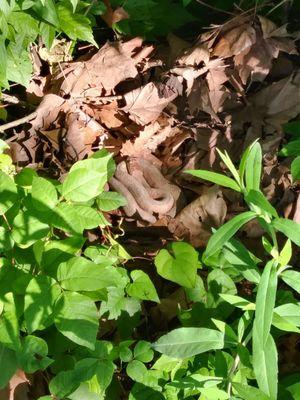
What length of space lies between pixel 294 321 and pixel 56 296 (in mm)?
657

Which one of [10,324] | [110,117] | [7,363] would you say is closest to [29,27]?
[110,117]

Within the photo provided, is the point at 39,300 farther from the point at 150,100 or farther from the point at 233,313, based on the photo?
the point at 150,100

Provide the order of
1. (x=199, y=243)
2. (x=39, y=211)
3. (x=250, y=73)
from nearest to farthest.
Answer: (x=39, y=211) → (x=199, y=243) → (x=250, y=73)

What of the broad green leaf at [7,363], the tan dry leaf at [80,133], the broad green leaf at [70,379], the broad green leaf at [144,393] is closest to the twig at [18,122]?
the tan dry leaf at [80,133]

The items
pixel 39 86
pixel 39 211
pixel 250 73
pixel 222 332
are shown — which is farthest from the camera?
pixel 39 86

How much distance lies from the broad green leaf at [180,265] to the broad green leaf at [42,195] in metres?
0.45

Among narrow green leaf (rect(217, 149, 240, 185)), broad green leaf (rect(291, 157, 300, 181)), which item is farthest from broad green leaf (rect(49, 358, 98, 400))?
broad green leaf (rect(291, 157, 300, 181))

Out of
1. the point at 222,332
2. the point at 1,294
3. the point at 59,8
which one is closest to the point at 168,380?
the point at 222,332

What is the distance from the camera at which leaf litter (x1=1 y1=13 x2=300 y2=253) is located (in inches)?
86.0

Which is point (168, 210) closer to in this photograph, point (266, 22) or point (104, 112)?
point (104, 112)

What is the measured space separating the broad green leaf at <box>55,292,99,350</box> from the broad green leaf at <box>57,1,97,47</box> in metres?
1.04

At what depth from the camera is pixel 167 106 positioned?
90.9 inches

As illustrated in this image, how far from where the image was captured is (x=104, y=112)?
2.32 m

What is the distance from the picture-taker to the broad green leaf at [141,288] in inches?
68.7
